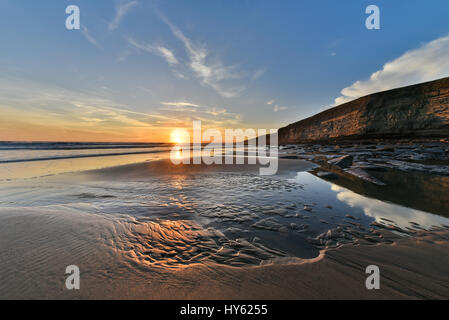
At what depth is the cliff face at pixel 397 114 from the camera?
2494cm

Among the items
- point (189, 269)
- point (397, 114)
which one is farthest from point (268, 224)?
point (397, 114)

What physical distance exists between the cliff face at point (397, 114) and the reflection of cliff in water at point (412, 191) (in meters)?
31.0

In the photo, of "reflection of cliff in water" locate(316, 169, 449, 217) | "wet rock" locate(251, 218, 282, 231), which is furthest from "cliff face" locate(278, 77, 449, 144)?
"wet rock" locate(251, 218, 282, 231)

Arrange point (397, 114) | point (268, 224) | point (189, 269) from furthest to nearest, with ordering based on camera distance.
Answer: point (397, 114), point (268, 224), point (189, 269)

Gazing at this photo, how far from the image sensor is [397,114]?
29.7 meters

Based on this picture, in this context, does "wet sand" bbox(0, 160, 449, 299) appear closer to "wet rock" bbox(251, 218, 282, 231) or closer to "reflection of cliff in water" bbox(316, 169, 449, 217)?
"wet rock" bbox(251, 218, 282, 231)

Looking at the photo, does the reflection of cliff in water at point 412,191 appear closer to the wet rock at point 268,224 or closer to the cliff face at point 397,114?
the wet rock at point 268,224

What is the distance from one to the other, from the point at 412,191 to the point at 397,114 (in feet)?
122

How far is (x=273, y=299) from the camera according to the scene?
1688mm

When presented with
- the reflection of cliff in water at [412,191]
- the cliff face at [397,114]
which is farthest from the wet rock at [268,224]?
the cliff face at [397,114]

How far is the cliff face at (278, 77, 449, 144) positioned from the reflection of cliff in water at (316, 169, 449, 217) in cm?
3105

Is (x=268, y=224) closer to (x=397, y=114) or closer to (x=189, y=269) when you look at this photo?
(x=189, y=269)

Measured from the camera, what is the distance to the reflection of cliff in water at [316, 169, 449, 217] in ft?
13.9
